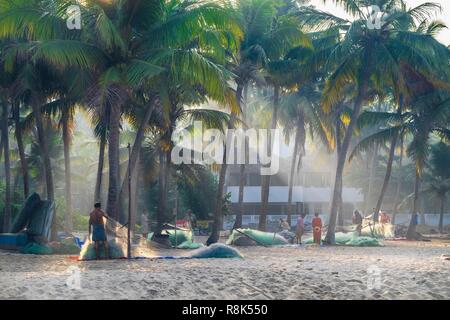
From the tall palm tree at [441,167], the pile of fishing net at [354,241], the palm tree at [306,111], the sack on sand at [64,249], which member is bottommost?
the sack on sand at [64,249]

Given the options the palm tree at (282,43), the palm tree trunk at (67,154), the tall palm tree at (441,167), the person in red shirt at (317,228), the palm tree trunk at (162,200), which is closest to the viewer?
the palm tree trunk at (67,154)

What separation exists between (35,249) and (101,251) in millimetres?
3788

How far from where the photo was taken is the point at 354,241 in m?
26.6

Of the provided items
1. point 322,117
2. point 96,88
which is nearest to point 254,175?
point 322,117

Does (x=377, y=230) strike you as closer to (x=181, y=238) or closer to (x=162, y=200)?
(x=181, y=238)

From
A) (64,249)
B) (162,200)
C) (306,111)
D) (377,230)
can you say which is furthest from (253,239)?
(306,111)

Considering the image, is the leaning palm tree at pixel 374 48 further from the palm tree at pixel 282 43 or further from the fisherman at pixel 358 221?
the fisherman at pixel 358 221

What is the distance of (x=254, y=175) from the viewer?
51219mm

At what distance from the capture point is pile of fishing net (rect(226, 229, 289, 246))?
982 inches

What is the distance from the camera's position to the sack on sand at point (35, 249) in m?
19.3

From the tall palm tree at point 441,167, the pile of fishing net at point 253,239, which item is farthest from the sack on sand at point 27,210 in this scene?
the tall palm tree at point 441,167

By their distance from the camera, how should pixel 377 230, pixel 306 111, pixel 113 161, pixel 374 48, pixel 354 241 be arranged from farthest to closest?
1. pixel 306 111
2. pixel 377 230
3. pixel 354 241
4. pixel 374 48
5. pixel 113 161

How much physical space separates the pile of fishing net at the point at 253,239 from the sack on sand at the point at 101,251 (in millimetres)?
8839

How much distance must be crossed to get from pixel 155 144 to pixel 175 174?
9.02 feet
